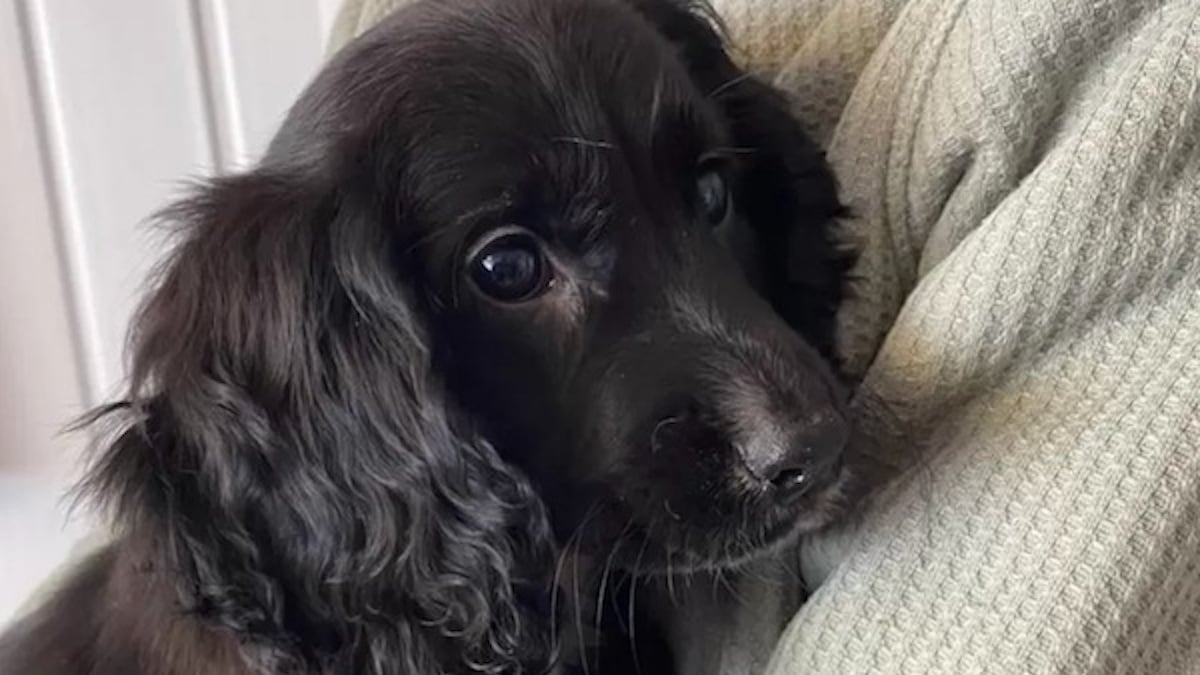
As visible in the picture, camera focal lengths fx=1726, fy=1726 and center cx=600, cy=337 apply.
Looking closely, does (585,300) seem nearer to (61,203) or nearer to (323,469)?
(323,469)

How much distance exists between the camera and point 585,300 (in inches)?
33.1

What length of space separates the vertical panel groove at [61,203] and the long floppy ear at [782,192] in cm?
87

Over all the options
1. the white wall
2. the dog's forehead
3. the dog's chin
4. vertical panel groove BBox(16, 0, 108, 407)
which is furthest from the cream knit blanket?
vertical panel groove BBox(16, 0, 108, 407)

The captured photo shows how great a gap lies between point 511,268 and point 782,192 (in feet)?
0.67

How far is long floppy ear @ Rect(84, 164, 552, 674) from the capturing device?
793 mm

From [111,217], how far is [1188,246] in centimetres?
119

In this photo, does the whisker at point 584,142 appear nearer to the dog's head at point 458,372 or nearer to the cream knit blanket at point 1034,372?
the dog's head at point 458,372

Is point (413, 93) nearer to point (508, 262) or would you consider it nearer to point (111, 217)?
point (508, 262)

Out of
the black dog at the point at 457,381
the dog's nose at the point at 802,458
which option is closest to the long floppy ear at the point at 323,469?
the black dog at the point at 457,381

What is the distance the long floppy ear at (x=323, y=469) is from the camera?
0.79m

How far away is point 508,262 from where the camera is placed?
0.82 meters

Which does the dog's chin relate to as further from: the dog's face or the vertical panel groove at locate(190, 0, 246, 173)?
the vertical panel groove at locate(190, 0, 246, 173)

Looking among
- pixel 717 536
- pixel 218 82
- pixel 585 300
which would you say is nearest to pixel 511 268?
pixel 585 300

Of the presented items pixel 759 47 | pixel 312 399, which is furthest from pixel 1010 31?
pixel 312 399
